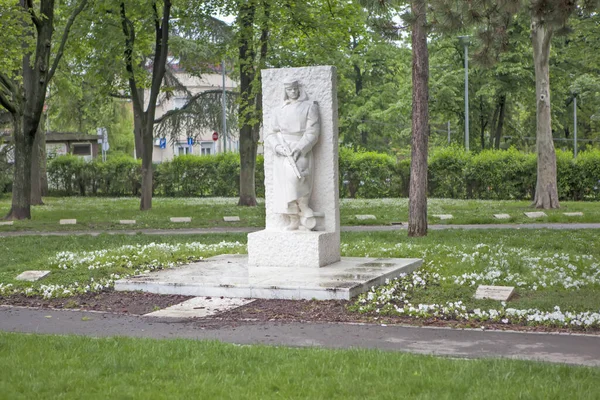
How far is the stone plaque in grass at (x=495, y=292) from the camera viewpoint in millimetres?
11078

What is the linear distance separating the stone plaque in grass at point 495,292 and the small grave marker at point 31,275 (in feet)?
22.1

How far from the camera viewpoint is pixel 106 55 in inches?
1145

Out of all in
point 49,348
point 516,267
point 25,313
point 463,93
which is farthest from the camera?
point 463,93

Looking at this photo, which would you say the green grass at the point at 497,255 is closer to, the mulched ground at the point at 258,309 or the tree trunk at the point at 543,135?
the mulched ground at the point at 258,309

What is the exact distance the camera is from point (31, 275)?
1379 cm

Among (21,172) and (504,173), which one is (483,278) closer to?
(21,172)

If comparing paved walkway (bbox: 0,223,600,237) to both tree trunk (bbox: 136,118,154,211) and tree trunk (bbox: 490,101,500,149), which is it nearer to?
tree trunk (bbox: 136,118,154,211)

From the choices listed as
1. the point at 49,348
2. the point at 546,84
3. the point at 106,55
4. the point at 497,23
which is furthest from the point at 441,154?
the point at 49,348

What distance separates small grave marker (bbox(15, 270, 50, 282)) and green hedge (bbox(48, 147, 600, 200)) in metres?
25.0

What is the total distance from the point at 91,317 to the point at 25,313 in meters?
1.01

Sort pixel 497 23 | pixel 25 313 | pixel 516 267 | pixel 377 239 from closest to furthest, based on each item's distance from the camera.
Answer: pixel 25 313
pixel 516 267
pixel 497 23
pixel 377 239

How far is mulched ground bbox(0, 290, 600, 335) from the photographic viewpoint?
9.89 metres

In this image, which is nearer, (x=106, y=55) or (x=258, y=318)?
(x=258, y=318)

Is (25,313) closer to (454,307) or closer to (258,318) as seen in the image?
(258,318)
